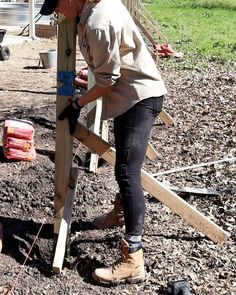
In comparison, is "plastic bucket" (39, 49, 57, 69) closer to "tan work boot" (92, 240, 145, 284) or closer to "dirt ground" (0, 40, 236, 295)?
"dirt ground" (0, 40, 236, 295)

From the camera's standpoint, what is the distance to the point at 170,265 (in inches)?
162

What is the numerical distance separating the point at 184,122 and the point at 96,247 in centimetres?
406

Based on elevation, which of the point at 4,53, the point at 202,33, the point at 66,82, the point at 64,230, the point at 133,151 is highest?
the point at 66,82

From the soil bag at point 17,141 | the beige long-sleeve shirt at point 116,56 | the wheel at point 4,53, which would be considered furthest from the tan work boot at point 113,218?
the wheel at point 4,53

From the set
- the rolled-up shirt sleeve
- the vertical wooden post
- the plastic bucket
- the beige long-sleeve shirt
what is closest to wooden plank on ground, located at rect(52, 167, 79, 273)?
the vertical wooden post

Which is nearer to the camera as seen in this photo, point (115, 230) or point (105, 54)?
point (105, 54)

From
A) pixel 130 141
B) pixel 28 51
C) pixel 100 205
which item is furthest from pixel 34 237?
pixel 28 51

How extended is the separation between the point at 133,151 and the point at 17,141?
249 cm

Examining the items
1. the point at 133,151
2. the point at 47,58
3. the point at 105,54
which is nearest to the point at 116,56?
the point at 105,54

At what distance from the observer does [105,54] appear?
3.38m

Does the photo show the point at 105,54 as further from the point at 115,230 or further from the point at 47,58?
the point at 47,58

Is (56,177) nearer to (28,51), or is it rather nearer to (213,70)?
(213,70)

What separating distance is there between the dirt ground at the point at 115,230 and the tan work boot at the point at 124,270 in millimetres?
57

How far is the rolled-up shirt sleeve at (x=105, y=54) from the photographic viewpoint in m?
3.34
